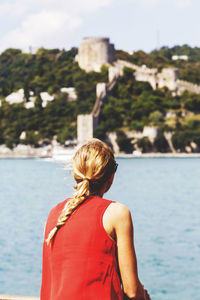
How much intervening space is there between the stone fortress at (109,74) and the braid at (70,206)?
51755 mm

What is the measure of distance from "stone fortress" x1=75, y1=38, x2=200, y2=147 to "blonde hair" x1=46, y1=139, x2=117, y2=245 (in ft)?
170

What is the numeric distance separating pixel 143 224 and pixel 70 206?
18.4m

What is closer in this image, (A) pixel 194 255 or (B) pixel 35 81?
(A) pixel 194 255

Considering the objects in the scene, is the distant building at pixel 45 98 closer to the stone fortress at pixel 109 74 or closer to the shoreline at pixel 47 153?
the stone fortress at pixel 109 74

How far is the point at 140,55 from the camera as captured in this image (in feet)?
250

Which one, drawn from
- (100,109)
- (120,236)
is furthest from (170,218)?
(100,109)

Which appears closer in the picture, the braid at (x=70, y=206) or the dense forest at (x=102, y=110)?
the braid at (x=70, y=206)

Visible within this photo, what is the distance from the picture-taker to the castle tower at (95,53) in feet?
210

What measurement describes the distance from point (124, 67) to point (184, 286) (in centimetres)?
4986

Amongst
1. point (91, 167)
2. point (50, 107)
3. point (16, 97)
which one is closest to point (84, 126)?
point (50, 107)

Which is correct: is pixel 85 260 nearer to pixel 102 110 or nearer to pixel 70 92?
pixel 102 110

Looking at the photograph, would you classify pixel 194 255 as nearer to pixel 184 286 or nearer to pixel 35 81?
pixel 184 286

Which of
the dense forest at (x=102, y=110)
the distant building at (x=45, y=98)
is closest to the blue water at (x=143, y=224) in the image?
the dense forest at (x=102, y=110)

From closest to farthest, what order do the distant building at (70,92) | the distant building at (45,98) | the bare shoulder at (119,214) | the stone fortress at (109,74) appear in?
1. the bare shoulder at (119,214)
2. the stone fortress at (109,74)
3. the distant building at (70,92)
4. the distant building at (45,98)
